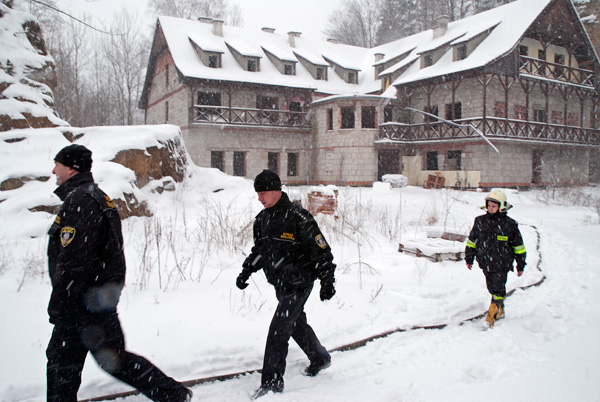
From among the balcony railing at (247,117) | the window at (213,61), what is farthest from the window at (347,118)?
the window at (213,61)

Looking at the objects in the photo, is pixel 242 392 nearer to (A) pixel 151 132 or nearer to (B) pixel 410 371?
(B) pixel 410 371

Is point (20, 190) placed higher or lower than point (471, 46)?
lower

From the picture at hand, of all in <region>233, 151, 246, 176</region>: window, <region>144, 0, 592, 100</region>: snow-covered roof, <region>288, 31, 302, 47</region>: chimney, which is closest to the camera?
<region>144, 0, 592, 100</region>: snow-covered roof

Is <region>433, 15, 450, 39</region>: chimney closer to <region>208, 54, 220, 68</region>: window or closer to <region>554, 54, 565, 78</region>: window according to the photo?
<region>554, 54, 565, 78</region>: window

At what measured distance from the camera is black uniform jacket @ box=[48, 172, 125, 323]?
2330 mm

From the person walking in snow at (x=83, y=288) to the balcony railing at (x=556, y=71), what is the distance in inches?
958

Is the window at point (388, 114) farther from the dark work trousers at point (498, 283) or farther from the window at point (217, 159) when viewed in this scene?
the dark work trousers at point (498, 283)

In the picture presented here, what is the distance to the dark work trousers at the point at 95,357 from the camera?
239cm

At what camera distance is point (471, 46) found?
2283cm

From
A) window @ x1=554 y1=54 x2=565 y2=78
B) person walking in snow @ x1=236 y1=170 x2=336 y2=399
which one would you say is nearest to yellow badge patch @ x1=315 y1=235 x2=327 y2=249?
person walking in snow @ x1=236 y1=170 x2=336 y2=399

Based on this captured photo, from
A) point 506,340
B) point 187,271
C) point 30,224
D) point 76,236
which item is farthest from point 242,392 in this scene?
point 30,224

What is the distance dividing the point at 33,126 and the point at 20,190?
3.32 metres

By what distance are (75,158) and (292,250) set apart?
1570 millimetres

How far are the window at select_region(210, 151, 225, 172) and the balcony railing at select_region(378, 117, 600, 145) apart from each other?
30.8 ft
